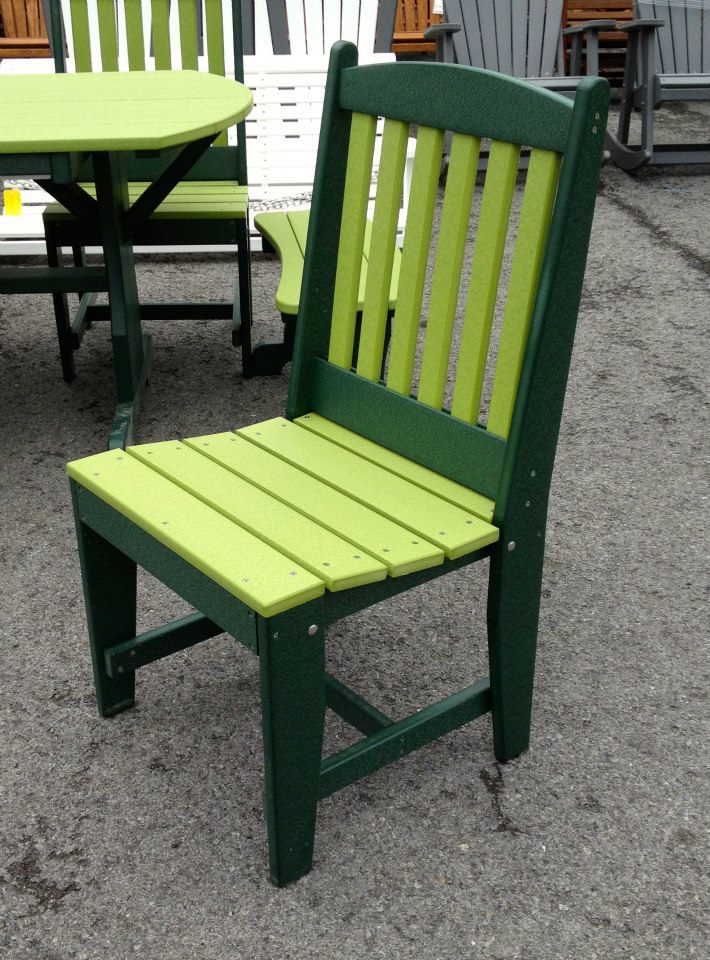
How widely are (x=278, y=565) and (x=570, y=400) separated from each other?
2074 millimetres

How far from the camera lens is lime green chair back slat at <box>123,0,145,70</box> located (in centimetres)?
337

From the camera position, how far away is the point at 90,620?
1.91 meters

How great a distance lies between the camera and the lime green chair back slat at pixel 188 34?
3.36 meters

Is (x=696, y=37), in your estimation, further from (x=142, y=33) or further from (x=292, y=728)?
(x=292, y=728)

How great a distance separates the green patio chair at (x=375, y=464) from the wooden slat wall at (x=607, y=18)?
7.03m

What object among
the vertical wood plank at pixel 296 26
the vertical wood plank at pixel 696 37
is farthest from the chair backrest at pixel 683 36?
the vertical wood plank at pixel 296 26

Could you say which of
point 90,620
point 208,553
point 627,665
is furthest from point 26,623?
point 627,665

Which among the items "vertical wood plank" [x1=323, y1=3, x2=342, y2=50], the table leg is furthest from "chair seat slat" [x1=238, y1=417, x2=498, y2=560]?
"vertical wood plank" [x1=323, y1=3, x2=342, y2=50]

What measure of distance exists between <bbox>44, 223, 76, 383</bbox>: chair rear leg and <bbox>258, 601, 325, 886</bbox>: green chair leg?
6.83ft

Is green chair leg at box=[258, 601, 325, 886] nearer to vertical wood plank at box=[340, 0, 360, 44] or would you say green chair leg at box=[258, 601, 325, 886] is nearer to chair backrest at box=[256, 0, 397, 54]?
chair backrest at box=[256, 0, 397, 54]

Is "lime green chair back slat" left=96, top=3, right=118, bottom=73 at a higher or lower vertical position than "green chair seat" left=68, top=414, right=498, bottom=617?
higher

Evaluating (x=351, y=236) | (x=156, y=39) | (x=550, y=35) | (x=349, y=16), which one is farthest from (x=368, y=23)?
(x=351, y=236)

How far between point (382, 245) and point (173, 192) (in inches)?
71.7

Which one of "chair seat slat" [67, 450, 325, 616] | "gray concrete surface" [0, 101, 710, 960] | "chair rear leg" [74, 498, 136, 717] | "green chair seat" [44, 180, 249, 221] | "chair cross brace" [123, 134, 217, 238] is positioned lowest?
"gray concrete surface" [0, 101, 710, 960]
